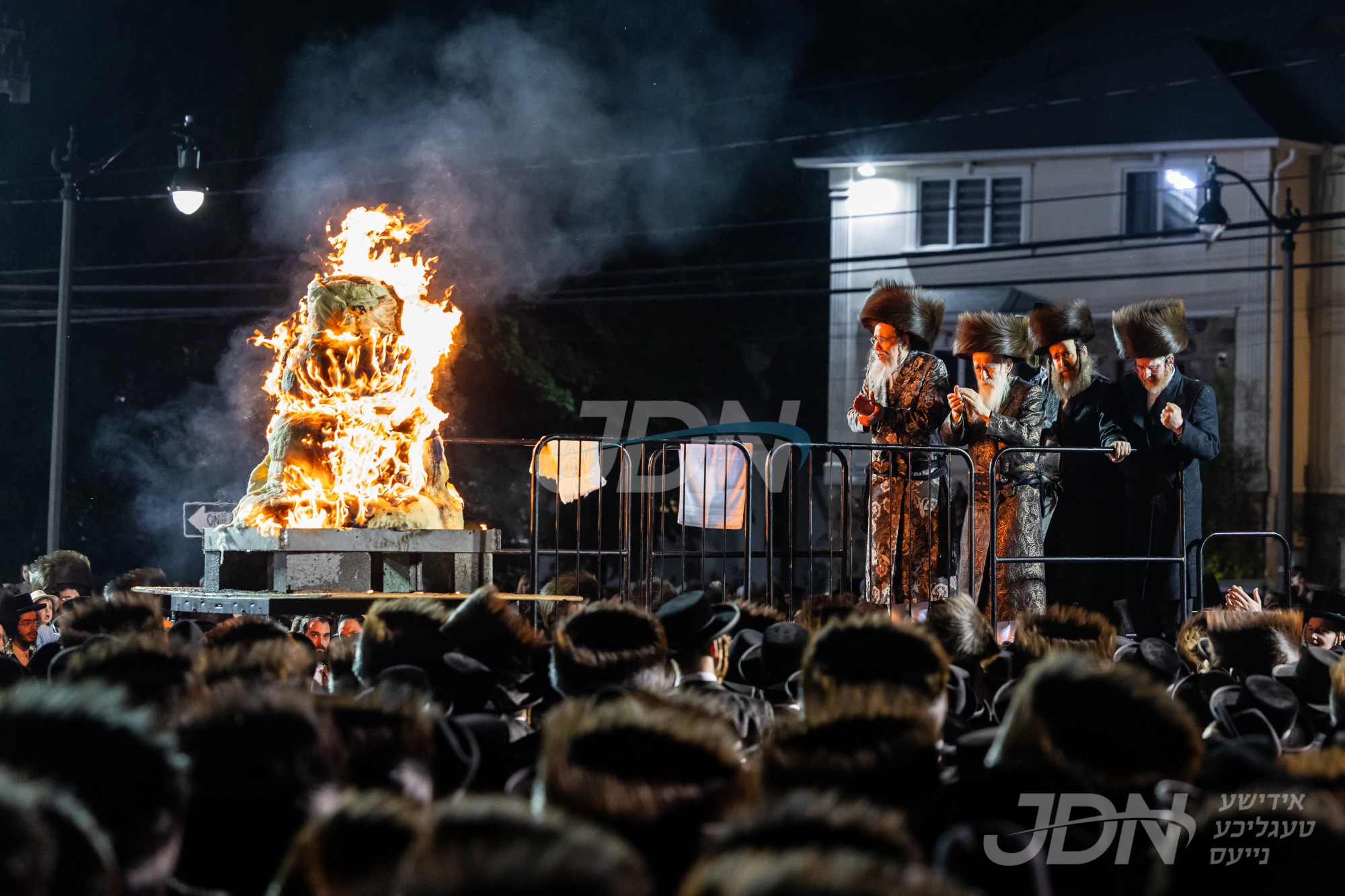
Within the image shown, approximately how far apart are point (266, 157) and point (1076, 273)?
16.0m

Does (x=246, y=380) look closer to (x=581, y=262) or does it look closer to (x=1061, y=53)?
(x=581, y=262)

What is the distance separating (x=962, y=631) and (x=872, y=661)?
1.37 m

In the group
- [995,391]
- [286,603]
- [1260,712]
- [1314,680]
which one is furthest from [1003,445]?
[1260,712]

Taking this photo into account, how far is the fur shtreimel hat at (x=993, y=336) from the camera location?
396 inches

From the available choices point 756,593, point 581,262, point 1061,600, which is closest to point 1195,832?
point 756,593

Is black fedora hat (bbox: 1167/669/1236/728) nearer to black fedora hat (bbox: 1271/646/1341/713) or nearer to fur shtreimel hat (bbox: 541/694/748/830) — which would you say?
black fedora hat (bbox: 1271/646/1341/713)

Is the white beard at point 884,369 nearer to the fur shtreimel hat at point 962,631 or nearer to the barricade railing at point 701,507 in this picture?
the barricade railing at point 701,507

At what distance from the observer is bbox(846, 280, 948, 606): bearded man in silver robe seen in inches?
369

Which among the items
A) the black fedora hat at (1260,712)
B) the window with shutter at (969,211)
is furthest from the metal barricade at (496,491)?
the black fedora hat at (1260,712)

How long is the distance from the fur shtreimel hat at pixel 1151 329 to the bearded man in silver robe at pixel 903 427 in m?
1.26

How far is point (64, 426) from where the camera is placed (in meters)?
16.2

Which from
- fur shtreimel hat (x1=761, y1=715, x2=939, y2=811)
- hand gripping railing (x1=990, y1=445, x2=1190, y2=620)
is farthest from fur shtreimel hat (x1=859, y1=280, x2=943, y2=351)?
fur shtreimel hat (x1=761, y1=715, x2=939, y2=811)

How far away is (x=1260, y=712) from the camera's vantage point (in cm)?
324

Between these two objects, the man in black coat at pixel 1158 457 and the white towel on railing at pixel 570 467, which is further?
the white towel on railing at pixel 570 467
